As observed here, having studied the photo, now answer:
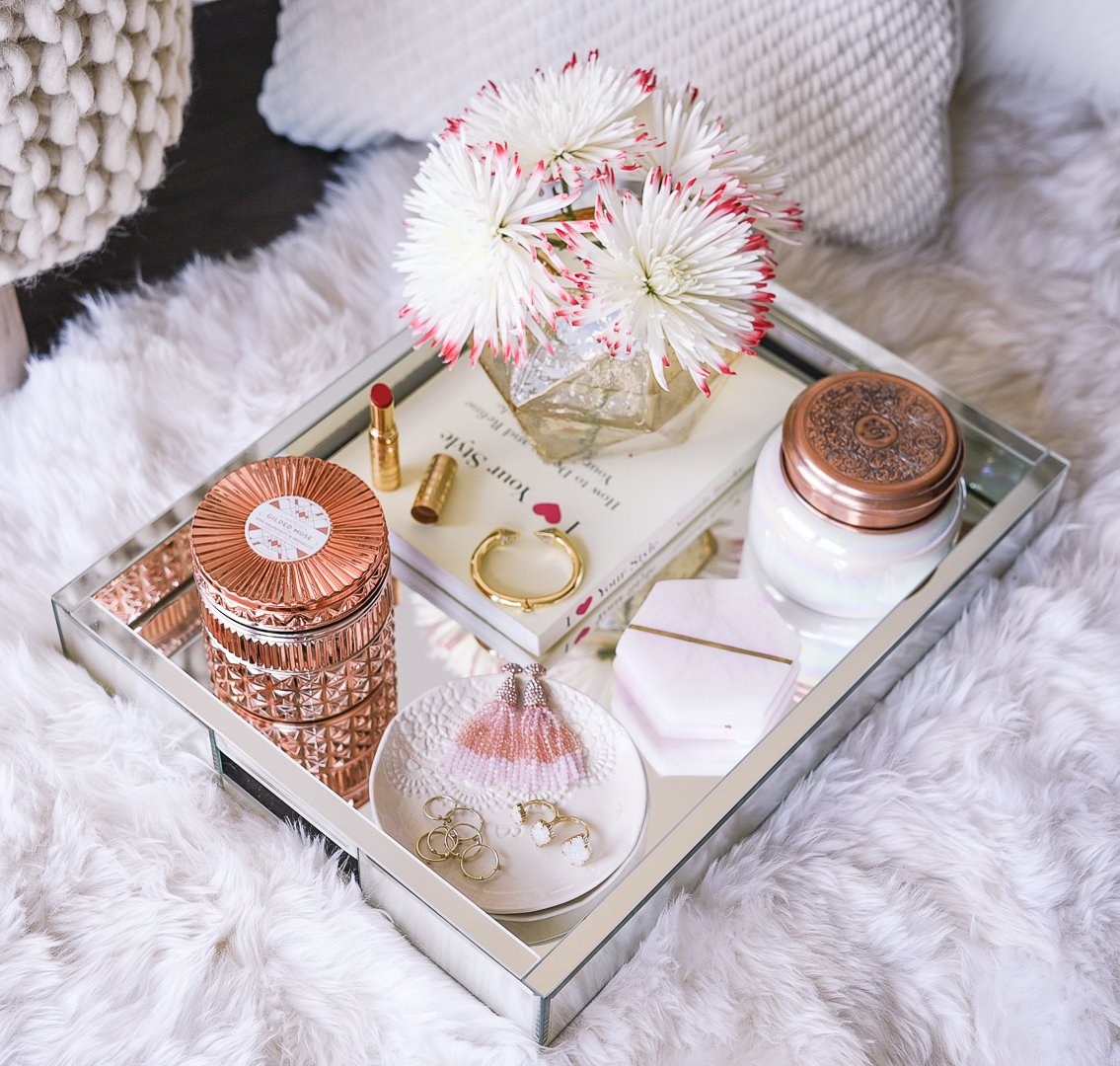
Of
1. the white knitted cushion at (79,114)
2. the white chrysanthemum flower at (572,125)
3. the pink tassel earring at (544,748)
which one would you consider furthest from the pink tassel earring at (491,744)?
the white knitted cushion at (79,114)

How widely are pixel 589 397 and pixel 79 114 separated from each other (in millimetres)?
306

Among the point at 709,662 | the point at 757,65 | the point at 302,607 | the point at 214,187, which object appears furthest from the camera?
the point at 214,187

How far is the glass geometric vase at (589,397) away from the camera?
0.70 m

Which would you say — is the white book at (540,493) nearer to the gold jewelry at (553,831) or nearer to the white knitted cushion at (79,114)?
the gold jewelry at (553,831)

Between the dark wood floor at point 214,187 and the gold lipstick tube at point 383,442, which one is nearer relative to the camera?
the gold lipstick tube at point 383,442

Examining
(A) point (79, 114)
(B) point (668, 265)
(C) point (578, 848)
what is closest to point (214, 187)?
(A) point (79, 114)

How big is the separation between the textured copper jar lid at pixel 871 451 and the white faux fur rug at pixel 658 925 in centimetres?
10

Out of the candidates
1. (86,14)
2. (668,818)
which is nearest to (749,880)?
(668,818)

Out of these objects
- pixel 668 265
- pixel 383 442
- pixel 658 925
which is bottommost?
pixel 658 925

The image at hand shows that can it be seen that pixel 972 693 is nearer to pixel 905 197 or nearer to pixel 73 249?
pixel 905 197

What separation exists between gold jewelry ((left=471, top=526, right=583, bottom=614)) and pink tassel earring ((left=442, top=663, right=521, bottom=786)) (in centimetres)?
4

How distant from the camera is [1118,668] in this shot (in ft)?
2.35

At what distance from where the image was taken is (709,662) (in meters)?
0.69

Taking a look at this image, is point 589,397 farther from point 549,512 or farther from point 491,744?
point 491,744
